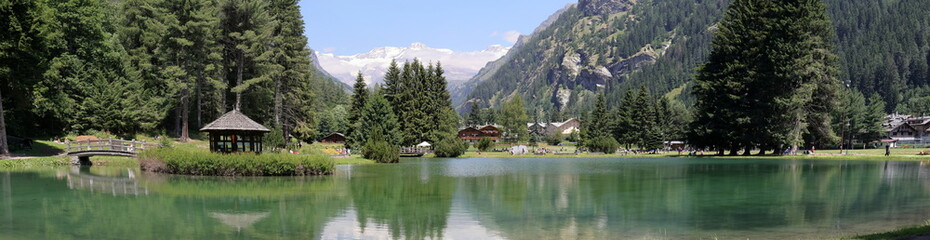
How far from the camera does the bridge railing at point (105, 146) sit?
4025cm

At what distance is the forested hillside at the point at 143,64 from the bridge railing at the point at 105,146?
5039 mm

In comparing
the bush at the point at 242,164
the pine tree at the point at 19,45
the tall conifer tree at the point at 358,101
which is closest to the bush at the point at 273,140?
the pine tree at the point at 19,45

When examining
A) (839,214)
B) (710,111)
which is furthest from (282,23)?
(839,214)

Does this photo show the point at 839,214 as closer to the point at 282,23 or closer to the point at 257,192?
the point at 257,192

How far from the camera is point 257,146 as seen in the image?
37500 mm

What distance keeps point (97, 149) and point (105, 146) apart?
1.58 m

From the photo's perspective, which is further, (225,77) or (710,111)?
(710,111)

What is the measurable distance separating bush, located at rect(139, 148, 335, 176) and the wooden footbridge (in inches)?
355

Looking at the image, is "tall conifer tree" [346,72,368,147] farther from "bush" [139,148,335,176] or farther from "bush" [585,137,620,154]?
"bush" [139,148,335,176]

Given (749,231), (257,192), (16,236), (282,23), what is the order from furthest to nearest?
(282,23), (257,192), (749,231), (16,236)

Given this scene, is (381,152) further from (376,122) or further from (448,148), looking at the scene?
(448,148)

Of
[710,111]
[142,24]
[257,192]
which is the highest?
[142,24]

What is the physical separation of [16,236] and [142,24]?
163 ft

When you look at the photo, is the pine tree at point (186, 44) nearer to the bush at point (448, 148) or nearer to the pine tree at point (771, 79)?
the bush at point (448, 148)
